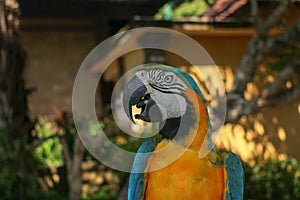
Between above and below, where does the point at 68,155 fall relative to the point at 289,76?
below

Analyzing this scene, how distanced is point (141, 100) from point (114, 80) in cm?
622

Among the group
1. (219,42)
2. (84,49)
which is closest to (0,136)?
(219,42)

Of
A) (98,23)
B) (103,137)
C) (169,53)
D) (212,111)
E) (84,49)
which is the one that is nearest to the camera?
(212,111)

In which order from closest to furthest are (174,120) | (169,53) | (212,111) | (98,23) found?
(174,120), (212,111), (169,53), (98,23)

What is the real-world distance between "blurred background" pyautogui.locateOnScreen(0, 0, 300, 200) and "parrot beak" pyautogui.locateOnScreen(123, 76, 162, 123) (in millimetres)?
2745

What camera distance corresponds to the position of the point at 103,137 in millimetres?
5273

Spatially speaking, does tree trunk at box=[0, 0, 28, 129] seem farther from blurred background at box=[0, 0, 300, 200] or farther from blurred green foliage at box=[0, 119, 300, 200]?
blurred green foliage at box=[0, 119, 300, 200]

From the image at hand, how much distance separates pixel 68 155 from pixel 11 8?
1581 mm

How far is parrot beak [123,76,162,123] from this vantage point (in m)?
2.07

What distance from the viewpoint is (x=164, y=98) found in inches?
83.0

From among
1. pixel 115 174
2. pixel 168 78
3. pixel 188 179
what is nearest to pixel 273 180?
pixel 115 174

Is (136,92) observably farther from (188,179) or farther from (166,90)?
(188,179)

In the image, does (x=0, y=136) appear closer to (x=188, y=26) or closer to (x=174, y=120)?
(x=188, y=26)

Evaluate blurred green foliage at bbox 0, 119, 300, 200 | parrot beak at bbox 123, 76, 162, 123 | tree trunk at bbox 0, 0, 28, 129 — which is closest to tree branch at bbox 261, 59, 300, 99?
blurred green foliage at bbox 0, 119, 300, 200
